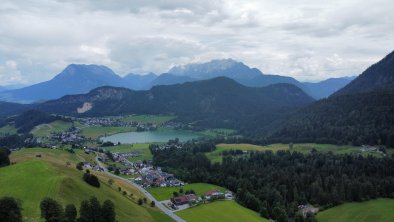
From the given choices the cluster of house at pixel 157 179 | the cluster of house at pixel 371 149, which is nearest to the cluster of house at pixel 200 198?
the cluster of house at pixel 157 179

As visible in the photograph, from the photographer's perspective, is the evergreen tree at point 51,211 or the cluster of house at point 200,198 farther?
the cluster of house at point 200,198

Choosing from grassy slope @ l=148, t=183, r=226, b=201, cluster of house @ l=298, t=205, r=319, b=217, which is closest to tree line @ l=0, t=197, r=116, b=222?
grassy slope @ l=148, t=183, r=226, b=201

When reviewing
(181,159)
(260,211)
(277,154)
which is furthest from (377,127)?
(260,211)

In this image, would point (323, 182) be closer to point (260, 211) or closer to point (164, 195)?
point (260, 211)

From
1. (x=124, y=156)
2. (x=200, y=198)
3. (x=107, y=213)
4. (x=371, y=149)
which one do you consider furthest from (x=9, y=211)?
(x=371, y=149)

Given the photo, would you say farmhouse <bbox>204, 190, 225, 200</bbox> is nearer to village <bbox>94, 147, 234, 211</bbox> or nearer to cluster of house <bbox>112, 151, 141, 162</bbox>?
village <bbox>94, 147, 234, 211</bbox>

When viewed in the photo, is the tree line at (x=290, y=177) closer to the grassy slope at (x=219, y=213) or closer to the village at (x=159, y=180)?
the village at (x=159, y=180)

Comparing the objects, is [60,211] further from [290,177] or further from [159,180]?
[290,177]
